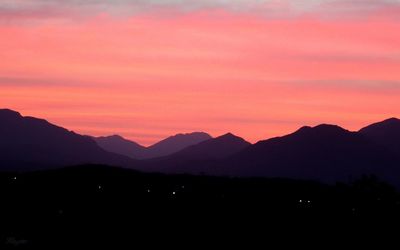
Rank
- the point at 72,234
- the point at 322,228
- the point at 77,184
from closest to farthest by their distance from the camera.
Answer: the point at 72,234, the point at 322,228, the point at 77,184

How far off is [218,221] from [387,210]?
30643 millimetres

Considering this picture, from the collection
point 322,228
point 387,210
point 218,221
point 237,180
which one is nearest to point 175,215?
point 218,221

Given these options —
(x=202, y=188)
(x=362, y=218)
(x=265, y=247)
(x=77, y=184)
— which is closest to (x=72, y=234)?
(x=265, y=247)

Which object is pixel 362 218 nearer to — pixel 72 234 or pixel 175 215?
pixel 175 215

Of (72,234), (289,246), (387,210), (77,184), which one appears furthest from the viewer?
(77,184)

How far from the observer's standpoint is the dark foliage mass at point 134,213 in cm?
7094

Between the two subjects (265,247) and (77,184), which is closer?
(265,247)

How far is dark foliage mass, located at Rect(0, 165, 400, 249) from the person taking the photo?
70.9 metres

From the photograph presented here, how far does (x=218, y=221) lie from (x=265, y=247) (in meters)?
19.0

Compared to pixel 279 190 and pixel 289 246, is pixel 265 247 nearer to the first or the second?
pixel 289 246

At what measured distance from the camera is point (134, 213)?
315 ft

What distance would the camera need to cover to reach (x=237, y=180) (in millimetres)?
183500

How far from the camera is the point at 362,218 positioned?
338 feet

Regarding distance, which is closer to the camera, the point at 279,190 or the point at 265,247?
the point at 265,247
